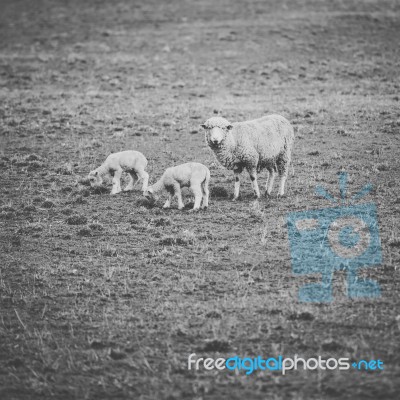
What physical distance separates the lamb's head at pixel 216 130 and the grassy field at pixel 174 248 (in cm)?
170

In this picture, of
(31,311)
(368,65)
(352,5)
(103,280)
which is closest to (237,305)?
(103,280)

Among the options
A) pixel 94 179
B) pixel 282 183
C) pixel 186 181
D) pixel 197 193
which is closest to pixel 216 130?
pixel 186 181

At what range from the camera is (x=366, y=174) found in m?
15.4

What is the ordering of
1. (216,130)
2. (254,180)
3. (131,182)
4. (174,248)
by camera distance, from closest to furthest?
(174,248)
(216,130)
(254,180)
(131,182)

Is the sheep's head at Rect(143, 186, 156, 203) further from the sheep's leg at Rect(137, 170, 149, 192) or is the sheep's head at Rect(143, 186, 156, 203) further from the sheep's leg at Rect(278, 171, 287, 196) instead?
the sheep's leg at Rect(278, 171, 287, 196)

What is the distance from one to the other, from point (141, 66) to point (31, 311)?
31.1m

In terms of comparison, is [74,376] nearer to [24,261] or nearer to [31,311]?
[31,311]

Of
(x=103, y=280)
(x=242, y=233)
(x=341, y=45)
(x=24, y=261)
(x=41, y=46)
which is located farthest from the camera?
(x=41, y=46)
